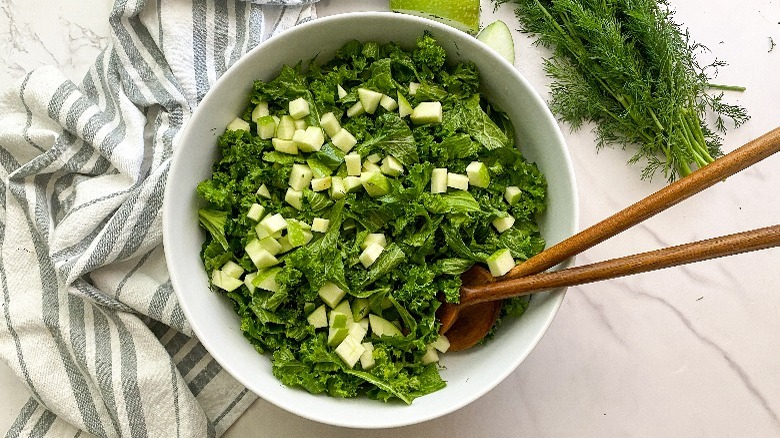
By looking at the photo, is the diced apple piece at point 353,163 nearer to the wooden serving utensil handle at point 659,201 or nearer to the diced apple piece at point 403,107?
the diced apple piece at point 403,107

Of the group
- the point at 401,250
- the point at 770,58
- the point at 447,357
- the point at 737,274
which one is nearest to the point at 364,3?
the point at 401,250

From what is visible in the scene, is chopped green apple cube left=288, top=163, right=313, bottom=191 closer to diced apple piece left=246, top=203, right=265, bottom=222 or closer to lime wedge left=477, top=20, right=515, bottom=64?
diced apple piece left=246, top=203, right=265, bottom=222

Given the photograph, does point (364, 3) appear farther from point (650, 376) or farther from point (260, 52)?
point (650, 376)

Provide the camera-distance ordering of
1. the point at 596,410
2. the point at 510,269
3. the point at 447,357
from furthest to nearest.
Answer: the point at 596,410
the point at 447,357
the point at 510,269

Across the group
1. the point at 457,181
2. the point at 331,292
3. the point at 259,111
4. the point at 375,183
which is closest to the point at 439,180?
the point at 457,181

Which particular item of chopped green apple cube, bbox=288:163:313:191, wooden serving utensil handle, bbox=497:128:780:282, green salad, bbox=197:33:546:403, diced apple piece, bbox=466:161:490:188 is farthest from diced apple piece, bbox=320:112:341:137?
wooden serving utensil handle, bbox=497:128:780:282

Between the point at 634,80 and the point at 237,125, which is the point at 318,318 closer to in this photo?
the point at 237,125
